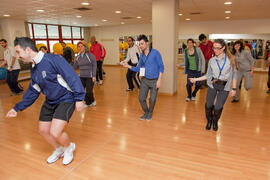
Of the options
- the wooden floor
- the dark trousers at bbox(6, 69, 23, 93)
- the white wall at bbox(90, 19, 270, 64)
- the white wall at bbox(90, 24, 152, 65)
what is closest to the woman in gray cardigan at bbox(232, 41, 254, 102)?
the wooden floor

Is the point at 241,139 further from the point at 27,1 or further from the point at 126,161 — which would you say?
the point at 27,1

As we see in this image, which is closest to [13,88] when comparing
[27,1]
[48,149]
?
[27,1]

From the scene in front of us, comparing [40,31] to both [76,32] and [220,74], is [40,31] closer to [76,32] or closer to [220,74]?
[76,32]

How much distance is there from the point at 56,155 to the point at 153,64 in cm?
214

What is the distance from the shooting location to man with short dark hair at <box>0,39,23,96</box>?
18.8 ft

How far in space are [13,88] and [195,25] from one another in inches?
370

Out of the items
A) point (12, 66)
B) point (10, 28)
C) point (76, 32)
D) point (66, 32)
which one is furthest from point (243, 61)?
point (76, 32)

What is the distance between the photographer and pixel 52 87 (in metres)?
2.17

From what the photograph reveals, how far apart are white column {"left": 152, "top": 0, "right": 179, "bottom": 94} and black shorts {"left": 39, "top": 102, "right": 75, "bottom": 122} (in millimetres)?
3736

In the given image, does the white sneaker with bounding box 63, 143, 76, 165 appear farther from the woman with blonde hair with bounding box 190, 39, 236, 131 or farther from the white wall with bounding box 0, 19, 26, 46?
the white wall with bounding box 0, 19, 26, 46

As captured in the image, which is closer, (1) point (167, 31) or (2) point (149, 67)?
(2) point (149, 67)

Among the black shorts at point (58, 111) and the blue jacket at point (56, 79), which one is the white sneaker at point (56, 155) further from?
the blue jacket at point (56, 79)

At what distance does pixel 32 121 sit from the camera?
158 inches

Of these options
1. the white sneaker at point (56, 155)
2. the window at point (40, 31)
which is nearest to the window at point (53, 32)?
the window at point (40, 31)
